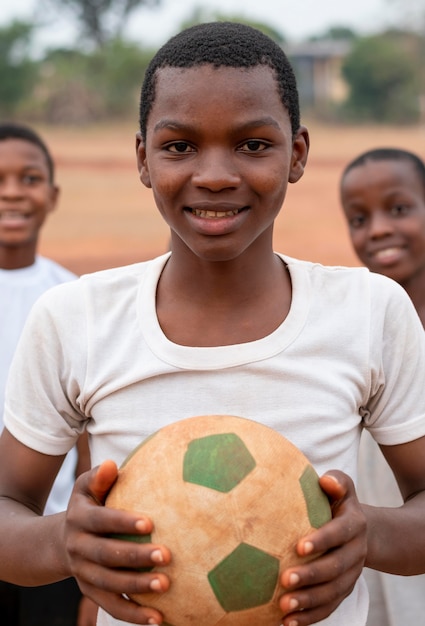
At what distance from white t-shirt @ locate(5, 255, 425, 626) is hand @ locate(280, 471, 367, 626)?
0.28m

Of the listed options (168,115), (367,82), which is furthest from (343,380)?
(367,82)

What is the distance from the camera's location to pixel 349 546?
6.16 feet

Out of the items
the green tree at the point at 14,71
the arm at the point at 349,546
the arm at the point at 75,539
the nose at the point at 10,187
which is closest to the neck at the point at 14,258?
the nose at the point at 10,187

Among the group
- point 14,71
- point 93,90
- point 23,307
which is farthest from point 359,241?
point 14,71

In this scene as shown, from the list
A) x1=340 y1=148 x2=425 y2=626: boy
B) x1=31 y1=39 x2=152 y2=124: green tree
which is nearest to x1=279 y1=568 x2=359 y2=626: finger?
x1=340 y1=148 x2=425 y2=626: boy

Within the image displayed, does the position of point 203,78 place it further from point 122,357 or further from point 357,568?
point 357,568

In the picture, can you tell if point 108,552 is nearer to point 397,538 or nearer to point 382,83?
point 397,538

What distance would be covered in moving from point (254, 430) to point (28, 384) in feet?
2.05

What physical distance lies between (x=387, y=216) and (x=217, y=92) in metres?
2.34

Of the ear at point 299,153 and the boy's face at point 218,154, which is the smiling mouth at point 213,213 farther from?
the ear at point 299,153

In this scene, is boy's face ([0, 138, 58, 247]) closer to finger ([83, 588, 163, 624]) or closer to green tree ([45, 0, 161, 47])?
finger ([83, 588, 163, 624])

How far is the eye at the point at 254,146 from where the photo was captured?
2.15 metres

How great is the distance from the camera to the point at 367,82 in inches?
1578

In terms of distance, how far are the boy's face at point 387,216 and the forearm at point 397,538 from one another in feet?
7.02
